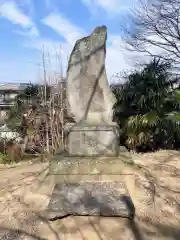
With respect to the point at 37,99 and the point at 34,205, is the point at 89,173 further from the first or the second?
the point at 37,99

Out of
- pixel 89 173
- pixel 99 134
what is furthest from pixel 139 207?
pixel 99 134

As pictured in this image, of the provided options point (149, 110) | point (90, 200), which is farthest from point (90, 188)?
point (149, 110)

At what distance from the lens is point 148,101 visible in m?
8.40

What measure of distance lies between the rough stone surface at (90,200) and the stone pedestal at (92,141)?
1.50 feet

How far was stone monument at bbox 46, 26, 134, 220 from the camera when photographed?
140 inches

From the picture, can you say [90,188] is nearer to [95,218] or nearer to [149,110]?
[95,218]

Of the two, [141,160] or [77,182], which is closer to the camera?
[77,182]

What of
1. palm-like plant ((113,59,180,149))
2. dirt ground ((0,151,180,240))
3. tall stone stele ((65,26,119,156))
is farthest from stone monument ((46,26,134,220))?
palm-like plant ((113,59,180,149))

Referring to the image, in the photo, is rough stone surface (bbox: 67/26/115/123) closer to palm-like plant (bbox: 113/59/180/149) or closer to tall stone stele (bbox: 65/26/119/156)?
tall stone stele (bbox: 65/26/119/156)

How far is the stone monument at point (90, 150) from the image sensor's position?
3.57 meters

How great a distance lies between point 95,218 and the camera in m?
3.50

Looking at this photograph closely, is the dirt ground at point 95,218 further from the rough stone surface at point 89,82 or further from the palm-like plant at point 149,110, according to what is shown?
the palm-like plant at point 149,110

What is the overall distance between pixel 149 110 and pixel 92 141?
451 centimetres

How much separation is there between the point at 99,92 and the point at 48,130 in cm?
421
